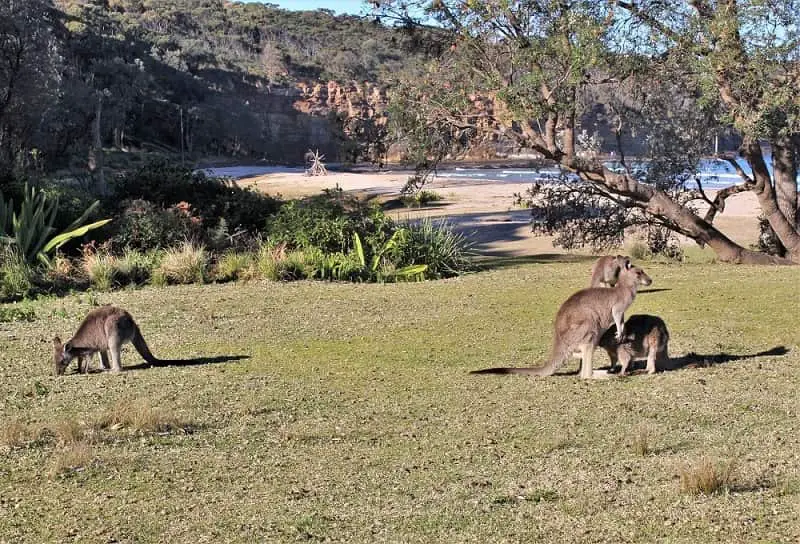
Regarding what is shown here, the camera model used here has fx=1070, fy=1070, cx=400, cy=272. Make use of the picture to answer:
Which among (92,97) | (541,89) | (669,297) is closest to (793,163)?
(541,89)

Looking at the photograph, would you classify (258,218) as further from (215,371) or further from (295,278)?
(215,371)

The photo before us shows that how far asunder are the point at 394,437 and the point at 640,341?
313 centimetres

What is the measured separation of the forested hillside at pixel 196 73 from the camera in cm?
8219

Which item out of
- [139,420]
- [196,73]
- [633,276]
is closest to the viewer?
[139,420]

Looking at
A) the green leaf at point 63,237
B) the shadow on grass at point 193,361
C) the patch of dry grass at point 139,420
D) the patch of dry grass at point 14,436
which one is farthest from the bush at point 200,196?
the patch of dry grass at point 14,436

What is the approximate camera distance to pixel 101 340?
1116cm

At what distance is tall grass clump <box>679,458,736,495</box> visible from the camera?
663 cm

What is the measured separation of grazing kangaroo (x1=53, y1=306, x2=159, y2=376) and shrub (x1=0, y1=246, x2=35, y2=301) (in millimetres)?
6710

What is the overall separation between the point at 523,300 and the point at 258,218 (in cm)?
810

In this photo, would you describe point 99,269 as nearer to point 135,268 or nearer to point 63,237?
point 135,268

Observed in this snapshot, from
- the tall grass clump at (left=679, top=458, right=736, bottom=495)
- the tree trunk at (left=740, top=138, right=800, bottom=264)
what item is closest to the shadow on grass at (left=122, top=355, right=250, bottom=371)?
the tall grass clump at (left=679, top=458, right=736, bottom=495)

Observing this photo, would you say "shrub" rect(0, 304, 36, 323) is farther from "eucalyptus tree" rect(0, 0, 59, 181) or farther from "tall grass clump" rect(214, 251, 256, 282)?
"eucalyptus tree" rect(0, 0, 59, 181)

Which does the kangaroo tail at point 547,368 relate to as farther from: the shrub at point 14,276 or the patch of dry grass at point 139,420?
the shrub at point 14,276

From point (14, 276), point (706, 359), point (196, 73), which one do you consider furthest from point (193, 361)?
point (196, 73)
